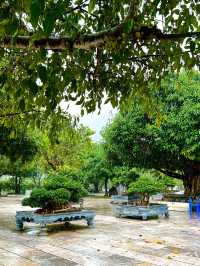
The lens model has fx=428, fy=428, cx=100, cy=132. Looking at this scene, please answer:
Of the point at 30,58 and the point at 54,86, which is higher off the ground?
the point at 30,58

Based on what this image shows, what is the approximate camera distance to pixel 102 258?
10.3 meters

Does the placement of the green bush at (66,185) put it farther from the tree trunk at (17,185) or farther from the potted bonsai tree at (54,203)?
the tree trunk at (17,185)

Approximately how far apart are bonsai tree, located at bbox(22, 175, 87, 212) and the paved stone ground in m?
0.88

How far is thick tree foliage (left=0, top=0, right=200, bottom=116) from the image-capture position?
423 cm

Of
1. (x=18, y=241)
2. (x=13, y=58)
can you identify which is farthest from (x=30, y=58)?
(x=18, y=241)

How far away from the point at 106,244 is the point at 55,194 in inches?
146

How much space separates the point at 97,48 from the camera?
4980 mm

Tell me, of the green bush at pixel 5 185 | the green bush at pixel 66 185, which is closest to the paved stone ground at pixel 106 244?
the green bush at pixel 66 185

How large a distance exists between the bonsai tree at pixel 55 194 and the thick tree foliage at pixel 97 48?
32.0ft

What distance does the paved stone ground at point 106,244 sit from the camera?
10.1 meters

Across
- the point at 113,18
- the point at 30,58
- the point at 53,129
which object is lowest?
the point at 53,129

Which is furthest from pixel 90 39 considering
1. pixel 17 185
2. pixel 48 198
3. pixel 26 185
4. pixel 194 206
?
pixel 26 185

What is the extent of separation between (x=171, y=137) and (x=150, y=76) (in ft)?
62.9

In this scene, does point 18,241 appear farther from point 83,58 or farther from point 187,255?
point 83,58
